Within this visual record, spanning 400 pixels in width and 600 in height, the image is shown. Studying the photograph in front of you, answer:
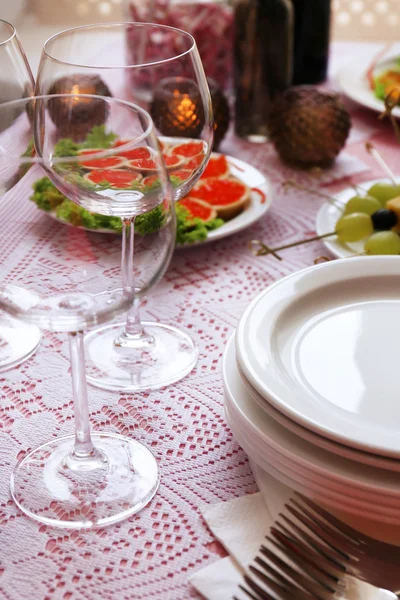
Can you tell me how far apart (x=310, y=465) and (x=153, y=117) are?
0.46m

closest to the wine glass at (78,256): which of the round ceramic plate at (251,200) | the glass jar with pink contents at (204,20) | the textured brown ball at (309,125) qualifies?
the round ceramic plate at (251,200)

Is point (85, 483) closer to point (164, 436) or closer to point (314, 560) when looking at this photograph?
point (164, 436)

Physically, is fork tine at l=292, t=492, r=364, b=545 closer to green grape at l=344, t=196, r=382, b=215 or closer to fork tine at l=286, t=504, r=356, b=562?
fork tine at l=286, t=504, r=356, b=562

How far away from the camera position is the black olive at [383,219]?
1.08m

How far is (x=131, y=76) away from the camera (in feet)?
2.73

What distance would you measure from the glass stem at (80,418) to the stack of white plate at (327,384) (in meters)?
0.13

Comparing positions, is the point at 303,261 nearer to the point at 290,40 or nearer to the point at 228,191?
the point at 228,191

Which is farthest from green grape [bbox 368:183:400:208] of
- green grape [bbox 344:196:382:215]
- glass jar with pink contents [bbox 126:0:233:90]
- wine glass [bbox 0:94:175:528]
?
glass jar with pink contents [bbox 126:0:233:90]

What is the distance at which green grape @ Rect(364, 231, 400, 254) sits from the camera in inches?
40.3

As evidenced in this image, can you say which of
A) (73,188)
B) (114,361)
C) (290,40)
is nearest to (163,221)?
(73,188)

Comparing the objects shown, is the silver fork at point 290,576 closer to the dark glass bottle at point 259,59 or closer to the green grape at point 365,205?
the green grape at point 365,205

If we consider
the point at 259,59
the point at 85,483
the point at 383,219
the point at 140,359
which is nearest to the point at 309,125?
the point at 259,59

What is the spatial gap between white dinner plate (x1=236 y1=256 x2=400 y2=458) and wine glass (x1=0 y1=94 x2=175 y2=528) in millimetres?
144

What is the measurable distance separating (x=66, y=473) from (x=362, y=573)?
0.29 metres
